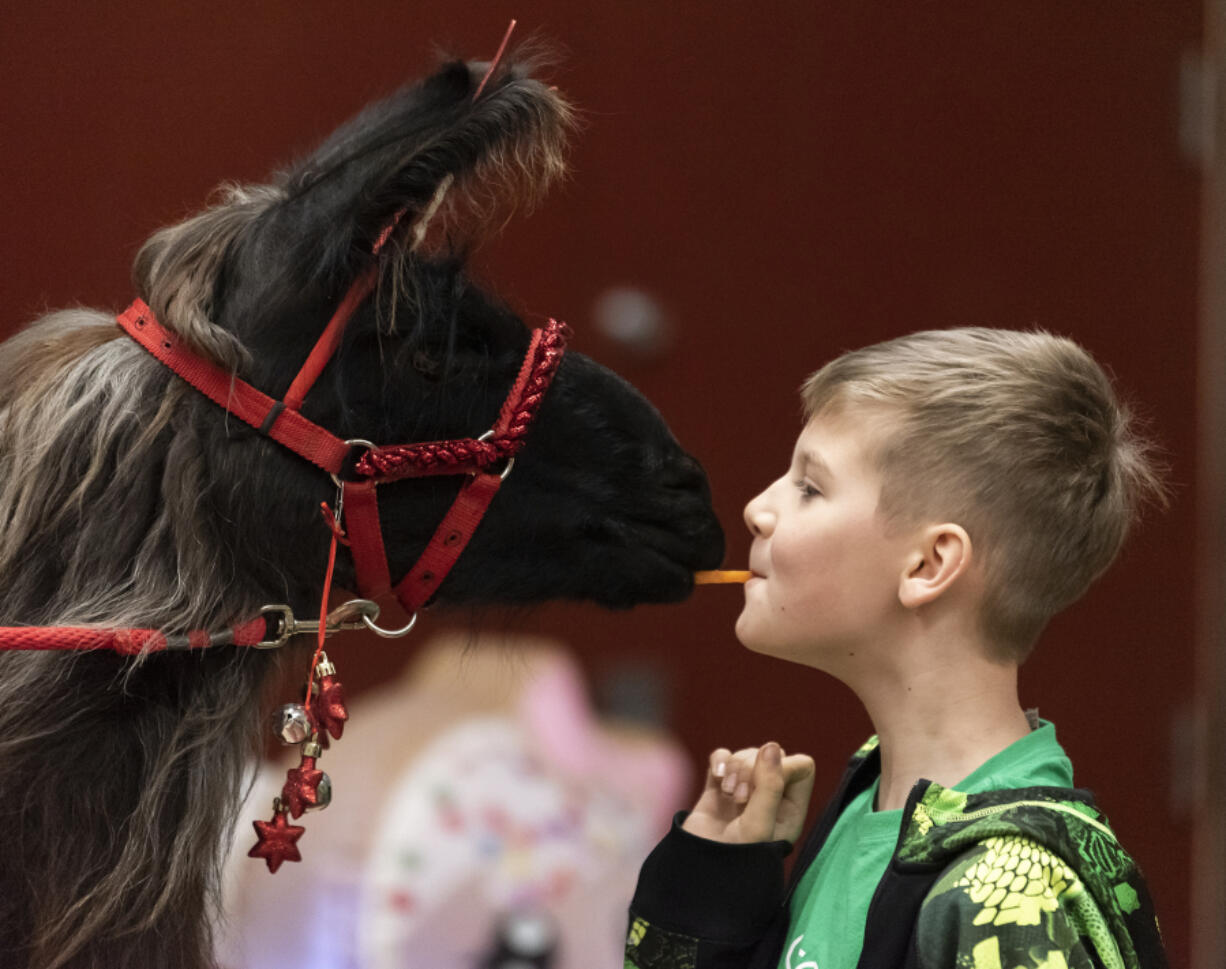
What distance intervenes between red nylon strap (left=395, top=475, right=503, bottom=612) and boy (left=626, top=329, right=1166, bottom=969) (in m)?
0.30

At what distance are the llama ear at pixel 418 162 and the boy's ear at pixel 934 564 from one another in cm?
53

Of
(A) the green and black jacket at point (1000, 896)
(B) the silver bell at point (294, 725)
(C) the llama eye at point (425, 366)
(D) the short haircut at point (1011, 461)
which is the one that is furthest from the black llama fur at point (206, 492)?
(A) the green and black jacket at point (1000, 896)

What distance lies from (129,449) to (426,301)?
0.30 meters

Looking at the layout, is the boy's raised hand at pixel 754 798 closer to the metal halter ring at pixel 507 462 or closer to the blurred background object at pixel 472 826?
the metal halter ring at pixel 507 462

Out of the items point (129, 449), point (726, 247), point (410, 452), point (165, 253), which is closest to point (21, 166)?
point (165, 253)

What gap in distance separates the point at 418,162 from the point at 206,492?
35 cm

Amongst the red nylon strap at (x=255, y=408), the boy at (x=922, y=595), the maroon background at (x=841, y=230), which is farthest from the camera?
the maroon background at (x=841, y=230)

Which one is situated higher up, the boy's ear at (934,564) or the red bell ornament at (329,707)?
the boy's ear at (934,564)

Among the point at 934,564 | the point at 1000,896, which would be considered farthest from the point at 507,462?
the point at 1000,896

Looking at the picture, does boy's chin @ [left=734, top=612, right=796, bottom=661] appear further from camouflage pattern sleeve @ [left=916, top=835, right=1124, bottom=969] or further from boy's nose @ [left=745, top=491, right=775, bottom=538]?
camouflage pattern sleeve @ [left=916, top=835, right=1124, bottom=969]

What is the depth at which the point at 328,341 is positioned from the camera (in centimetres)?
125

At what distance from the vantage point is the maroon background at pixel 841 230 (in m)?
1.88

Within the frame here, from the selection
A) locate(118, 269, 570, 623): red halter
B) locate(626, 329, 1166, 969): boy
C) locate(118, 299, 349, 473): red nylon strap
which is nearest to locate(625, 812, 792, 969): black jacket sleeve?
locate(626, 329, 1166, 969): boy

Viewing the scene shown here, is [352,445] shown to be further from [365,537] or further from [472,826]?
[472,826]
